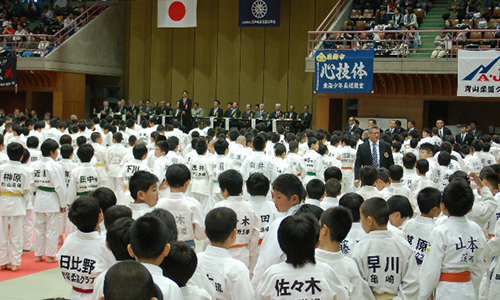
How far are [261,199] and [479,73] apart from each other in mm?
12366

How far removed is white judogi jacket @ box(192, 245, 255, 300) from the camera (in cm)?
401

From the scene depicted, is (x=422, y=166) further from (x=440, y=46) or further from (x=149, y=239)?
(x=440, y=46)

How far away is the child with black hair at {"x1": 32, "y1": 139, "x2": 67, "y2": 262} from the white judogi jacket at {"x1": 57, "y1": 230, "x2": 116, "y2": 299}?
4.28 metres

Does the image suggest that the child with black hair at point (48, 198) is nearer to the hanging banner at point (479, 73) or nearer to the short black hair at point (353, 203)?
the short black hair at point (353, 203)

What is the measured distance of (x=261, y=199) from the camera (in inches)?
243

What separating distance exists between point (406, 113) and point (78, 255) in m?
16.5

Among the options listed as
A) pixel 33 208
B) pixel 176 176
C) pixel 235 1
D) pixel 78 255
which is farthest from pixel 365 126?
pixel 78 255

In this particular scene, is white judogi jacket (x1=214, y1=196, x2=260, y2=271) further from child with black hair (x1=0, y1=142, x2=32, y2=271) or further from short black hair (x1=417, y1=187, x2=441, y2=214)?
child with black hair (x1=0, y1=142, x2=32, y2=271)

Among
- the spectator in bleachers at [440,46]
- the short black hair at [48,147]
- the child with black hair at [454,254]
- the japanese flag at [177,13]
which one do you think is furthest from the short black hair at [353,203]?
the japanese flag at [177,13]

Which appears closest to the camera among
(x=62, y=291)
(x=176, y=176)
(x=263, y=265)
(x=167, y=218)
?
(x=167, y=218)

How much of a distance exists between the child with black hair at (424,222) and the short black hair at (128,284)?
341 centimetres

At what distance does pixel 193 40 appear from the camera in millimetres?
26797

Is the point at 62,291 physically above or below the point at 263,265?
below

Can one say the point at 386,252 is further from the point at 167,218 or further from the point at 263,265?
the point at 167,218
